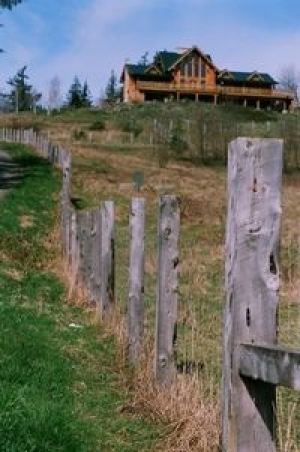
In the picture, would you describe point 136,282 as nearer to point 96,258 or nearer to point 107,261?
point 107,261

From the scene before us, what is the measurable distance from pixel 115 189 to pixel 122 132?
33731 millimetres

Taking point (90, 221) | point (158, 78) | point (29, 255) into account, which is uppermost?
point (158, 78)

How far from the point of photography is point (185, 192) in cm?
3525

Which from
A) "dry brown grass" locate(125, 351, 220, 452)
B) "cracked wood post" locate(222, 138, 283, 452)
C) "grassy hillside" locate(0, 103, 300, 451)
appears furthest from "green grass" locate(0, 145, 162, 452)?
"cracked wood post" locate(222, 138, 283, 452)

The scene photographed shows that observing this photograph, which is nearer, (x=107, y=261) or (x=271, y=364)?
(x=271, y=364)

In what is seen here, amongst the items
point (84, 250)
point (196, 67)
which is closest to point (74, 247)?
point (84, 250)

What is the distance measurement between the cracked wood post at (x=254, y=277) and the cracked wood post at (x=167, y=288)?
2.65 meters

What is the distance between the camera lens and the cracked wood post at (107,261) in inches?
397

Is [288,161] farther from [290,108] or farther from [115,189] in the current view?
[290,108]

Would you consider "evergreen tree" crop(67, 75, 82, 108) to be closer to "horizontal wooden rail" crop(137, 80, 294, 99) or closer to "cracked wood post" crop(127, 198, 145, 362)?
"horizontal wooden rail" crop(137, 80, 294, 99)

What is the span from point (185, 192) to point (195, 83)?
61.9m

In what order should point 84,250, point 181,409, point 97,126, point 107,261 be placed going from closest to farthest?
point 181,409 → point 107,261 → point 84,250 → point 97,126

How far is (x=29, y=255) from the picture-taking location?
1733 cm

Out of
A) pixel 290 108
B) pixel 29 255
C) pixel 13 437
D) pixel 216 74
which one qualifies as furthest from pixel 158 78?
pixel 13 437
